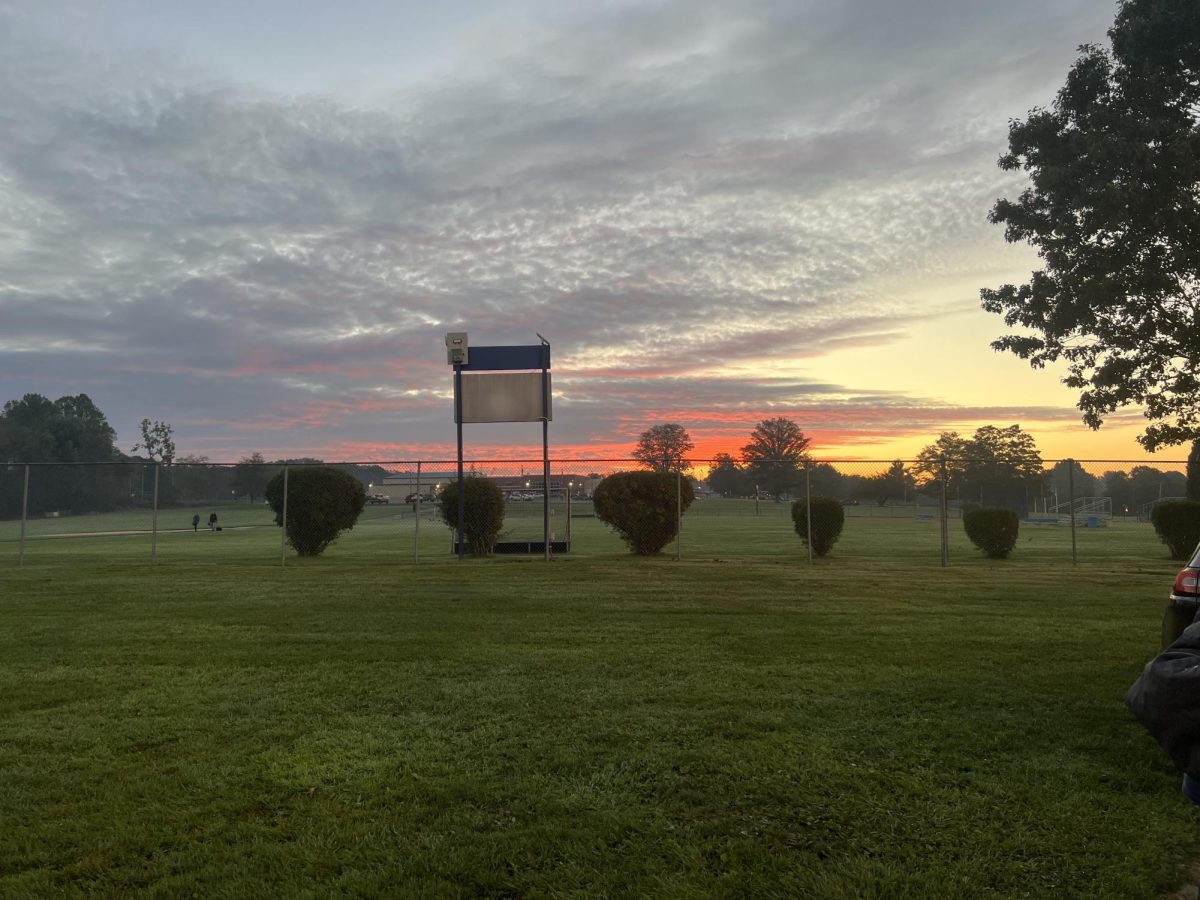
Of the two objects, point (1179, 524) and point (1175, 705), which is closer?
point (1175, 705)

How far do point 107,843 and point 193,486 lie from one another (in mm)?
38037

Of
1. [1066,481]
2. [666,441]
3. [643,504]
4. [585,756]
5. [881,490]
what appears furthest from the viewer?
[666,441]

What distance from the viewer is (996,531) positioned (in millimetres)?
18672

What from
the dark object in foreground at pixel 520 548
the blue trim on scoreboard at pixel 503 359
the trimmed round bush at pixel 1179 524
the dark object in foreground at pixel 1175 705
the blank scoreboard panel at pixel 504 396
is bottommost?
the dark object in foreground at pixel 520 548

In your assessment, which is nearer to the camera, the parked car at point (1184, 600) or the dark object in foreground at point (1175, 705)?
the dark object in foreground at point (1175, 705)

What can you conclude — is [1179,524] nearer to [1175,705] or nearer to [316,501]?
[1175,705]

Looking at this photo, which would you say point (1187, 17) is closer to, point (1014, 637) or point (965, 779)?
point (1014, 637)

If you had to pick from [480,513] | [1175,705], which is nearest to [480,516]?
[480,513]

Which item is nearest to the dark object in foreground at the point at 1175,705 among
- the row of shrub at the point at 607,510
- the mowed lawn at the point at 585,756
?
the mowed lawn at the point at 585,756

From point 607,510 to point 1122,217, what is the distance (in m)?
14.2

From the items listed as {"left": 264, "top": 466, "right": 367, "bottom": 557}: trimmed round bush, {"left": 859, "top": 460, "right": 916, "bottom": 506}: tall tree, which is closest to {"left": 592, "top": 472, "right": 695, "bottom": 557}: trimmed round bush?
{"left": 264, "top": 466, "right": 367, "bottom": 557}: trimmed round bush

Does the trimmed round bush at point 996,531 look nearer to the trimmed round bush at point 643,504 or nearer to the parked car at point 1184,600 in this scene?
the trimmed round bush at point 643,504

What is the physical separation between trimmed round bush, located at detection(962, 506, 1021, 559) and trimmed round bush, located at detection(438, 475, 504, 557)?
11863mm

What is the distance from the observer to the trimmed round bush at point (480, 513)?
709 inches
